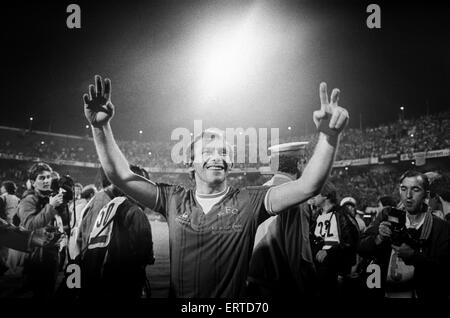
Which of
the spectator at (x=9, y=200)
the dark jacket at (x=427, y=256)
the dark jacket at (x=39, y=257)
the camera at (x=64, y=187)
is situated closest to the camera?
the dark jacket at (x=427, y=256)

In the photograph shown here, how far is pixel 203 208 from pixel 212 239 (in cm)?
25

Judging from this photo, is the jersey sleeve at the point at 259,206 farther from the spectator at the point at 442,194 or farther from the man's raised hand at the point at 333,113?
the spectator at the point at 442,194

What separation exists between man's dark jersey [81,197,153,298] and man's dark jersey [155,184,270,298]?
37 centimetres

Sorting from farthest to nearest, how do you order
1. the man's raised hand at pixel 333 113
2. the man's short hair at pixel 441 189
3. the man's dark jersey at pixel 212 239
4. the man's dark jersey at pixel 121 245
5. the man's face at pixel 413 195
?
the man's short hair at pixel 441 189
the man's face at pixel 413 195
the man's dark jersey at pixel 121 245
the man's dark jersey at pixel 212 239
the man's raised hand at pixel 333 113

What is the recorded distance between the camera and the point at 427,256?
326 centimetres

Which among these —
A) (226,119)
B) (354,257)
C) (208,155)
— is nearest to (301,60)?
(226,119)

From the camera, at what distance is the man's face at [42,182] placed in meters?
3.72

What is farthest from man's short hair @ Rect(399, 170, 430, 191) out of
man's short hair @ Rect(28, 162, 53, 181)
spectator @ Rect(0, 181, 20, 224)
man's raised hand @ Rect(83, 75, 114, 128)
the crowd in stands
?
spectator @ Rect(0, 181, 20, 224)

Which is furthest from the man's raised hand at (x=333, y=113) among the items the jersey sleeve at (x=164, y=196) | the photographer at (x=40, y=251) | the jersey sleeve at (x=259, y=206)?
the photographer at (x=40, y=251)

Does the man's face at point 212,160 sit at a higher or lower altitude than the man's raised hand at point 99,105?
lower

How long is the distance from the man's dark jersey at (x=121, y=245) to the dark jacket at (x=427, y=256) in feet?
6.95

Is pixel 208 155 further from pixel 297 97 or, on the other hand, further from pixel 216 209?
pixel 297 97

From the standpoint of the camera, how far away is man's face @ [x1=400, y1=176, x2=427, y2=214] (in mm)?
3395
